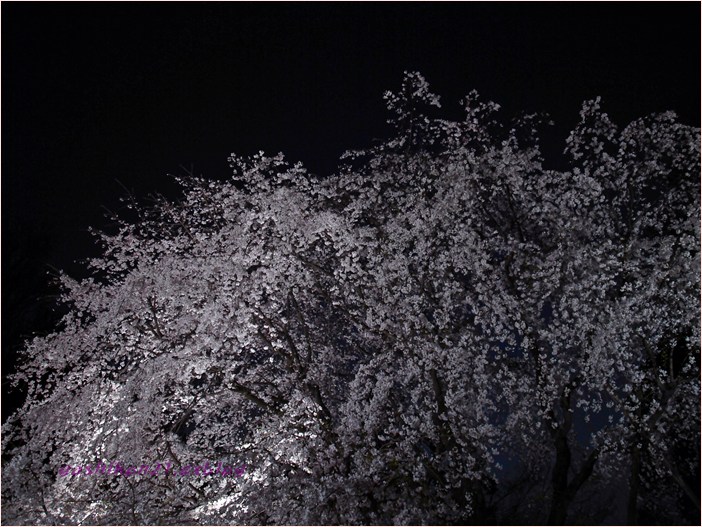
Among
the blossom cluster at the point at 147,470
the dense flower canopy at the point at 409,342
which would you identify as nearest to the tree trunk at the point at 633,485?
the dense flower canopy at the point at 409,342

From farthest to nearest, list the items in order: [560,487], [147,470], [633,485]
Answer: [147,470], [560,487], [633,485]

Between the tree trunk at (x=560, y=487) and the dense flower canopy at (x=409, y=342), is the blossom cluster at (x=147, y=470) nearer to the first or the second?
the dense flower canopy at (x=409, y=342)

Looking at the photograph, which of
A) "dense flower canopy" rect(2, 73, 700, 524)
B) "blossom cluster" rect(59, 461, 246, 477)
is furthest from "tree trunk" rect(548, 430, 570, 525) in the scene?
"blossom cluster" rect(59, 461, 246, 477)

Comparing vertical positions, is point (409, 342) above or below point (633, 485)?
above

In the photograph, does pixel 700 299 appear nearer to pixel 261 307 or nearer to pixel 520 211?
pixel 520 211

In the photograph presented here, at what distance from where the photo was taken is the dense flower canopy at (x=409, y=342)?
7941 mm

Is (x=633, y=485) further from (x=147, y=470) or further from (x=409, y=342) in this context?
(x=147, y=470)

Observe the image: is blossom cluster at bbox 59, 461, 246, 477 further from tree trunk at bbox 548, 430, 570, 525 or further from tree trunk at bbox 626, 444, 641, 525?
tree trunk at bbox 626, 444, 641, 525

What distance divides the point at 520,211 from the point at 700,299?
2674 millimetres

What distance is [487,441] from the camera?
7723 millimetres

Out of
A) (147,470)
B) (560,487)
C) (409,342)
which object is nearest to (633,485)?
(560,487)

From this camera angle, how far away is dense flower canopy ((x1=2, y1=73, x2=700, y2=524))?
7.94m

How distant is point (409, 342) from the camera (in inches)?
323

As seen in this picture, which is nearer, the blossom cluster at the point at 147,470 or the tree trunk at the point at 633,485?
the tree trunk at the point at 633,485
